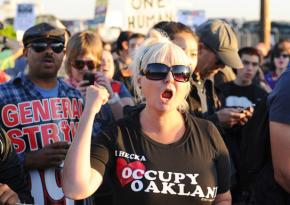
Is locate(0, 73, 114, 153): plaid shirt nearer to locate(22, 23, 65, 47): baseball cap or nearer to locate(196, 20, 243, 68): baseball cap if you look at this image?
locate(22, 23, 65, 47): baseball cap

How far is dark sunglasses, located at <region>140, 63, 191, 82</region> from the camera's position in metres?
3.04

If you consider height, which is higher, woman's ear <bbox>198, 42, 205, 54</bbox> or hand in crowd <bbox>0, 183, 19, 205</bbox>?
woman's ear <bbox>198, 42, 205, 54</bbox>

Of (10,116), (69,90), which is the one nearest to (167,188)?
(10,116)

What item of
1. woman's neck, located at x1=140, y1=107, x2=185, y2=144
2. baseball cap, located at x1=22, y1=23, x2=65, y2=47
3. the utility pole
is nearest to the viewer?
woman's neck, located at x1=140, y1=107, x2=185, y2=144

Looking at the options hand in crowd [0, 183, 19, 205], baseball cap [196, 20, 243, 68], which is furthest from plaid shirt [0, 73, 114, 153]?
baseball cap [196, 20, 243, 68]

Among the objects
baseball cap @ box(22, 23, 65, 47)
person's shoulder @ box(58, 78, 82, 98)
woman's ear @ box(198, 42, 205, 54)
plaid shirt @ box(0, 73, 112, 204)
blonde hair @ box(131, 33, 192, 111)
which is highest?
baseball cap @ box(22, 23, 65, 47)

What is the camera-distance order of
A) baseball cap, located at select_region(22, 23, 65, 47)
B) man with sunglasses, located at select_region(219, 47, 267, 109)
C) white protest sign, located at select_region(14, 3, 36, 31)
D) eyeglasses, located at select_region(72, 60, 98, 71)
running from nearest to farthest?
baseball cap, located at select_region(22, 23, 65, 47) → eyeglasses, located at select_region(72, 60, 98, 71) → man with sunglasses, located at select_region(219, 47, 267, 109) → white protest sign, located at select_region(14, 3, 36, 31)

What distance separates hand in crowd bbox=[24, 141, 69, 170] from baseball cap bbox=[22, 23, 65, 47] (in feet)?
2.36

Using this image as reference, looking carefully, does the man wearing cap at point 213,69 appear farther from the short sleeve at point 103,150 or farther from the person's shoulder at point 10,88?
the short sleeve at point 103,150

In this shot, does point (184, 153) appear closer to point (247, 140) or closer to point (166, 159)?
point (166, 159)

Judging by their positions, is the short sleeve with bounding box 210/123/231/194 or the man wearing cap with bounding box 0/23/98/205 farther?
the man wearing cap with bounding box 0/23/98/205

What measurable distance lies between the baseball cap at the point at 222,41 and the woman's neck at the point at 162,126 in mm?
1854

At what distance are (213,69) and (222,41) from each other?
24 cm

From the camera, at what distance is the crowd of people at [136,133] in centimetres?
296
